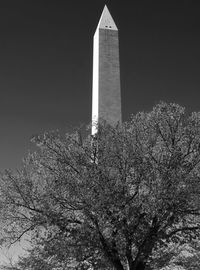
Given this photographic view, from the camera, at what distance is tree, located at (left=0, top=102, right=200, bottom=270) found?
17.6 meters

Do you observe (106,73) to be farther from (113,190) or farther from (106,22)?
(113,190)

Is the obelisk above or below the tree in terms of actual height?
above

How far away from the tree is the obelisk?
16.0 m

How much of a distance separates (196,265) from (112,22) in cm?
2501

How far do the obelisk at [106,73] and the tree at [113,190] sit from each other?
16.0m

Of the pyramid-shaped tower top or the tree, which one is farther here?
the pyramid-shaped tower top

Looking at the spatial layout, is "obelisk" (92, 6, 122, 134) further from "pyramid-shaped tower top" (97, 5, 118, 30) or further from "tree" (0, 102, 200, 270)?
"tree" (0, 102, 200, 270)

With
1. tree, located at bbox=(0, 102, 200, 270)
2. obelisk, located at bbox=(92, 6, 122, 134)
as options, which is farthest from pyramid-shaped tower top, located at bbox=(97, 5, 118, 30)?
tree, located at bbox=(0, 102, 200, 270)

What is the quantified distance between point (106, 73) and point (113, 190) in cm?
2107

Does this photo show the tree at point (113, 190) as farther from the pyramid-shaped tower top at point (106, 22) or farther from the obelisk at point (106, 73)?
the pyramid-shaped tower top at point (106, 22)

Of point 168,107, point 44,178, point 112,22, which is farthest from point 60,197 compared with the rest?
point 112,22

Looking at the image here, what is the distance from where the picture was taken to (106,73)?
A: 123ft

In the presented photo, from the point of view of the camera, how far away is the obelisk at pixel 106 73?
36.0m

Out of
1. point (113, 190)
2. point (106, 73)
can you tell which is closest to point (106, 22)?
point (106, 73)
